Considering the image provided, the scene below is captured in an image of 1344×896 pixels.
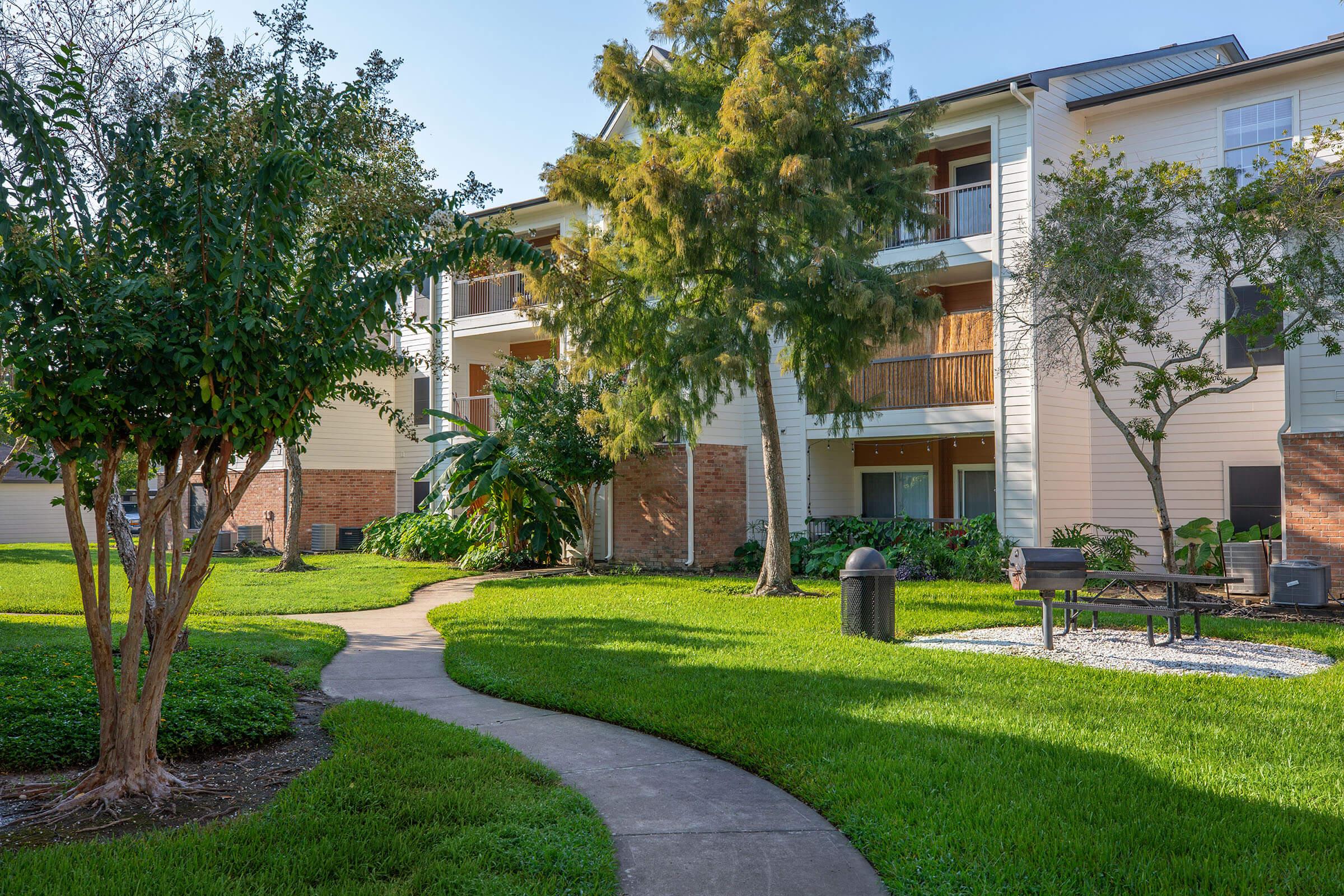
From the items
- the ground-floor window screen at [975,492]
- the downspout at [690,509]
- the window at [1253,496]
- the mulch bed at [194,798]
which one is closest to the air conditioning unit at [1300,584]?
the window at [1253,496]

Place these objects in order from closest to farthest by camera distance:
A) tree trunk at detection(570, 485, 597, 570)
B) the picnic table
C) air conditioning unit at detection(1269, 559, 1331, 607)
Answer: the picnic table → air conditioning unit at detection(1269, 559, 1331, 607) → tree trunk at detection(570, 485, 597, 570)

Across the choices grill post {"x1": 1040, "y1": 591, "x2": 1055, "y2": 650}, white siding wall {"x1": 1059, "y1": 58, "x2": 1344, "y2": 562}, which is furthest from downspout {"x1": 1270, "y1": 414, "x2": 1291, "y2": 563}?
grill post {"x1": 1040, "y1": 591, "x2": 1055, "y2": 650}

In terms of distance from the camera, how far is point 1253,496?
1683cm

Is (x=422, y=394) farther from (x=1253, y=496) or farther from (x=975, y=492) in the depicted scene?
(x=1253, y=496)

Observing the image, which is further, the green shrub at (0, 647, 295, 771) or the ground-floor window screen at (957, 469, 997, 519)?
the ground-floor window screen at (957, 469, 997, 519)

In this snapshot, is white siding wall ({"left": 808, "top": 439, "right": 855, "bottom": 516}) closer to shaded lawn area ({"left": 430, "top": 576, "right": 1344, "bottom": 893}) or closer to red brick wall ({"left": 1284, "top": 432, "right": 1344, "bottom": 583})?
red brick wall ({"left": 1284, "top": 432, "right": 1344, "bottom": 583})

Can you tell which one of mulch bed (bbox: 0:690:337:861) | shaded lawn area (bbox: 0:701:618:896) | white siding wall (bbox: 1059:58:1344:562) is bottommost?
mulch bed (bbox: 0:690:337:861)

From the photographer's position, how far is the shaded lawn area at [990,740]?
178 inches

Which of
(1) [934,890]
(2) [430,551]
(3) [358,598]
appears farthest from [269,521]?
(1) [934,890]

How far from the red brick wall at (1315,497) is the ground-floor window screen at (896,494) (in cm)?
711

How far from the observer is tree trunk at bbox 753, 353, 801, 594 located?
1505 cm

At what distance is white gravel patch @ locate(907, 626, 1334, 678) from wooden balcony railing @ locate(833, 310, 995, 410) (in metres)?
6.64

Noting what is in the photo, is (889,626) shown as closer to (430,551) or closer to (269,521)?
(430,551)

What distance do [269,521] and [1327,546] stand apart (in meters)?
25.3
